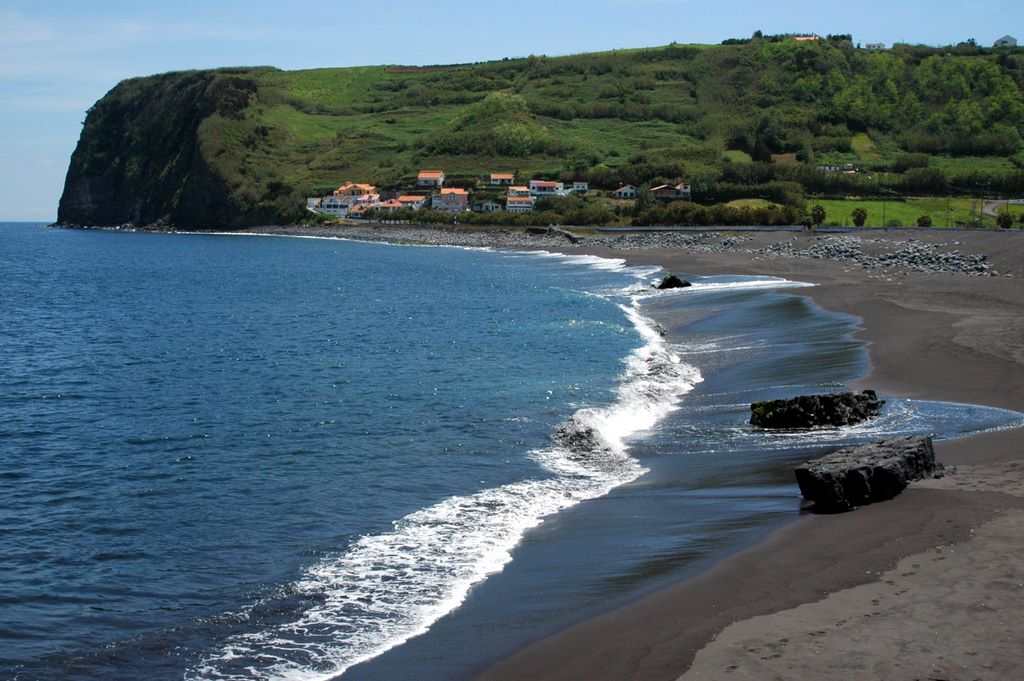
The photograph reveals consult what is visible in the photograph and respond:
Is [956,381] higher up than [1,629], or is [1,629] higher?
[956,381]

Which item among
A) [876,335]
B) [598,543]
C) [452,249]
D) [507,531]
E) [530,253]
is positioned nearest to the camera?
[598,543]

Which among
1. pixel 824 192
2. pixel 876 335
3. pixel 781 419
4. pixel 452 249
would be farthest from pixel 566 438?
pixel 824 192

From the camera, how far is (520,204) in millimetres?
148125

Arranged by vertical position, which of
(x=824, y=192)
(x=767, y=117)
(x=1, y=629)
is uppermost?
(x=767, y=117)

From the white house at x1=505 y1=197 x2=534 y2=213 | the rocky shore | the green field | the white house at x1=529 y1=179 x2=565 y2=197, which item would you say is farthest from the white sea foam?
the white house at x1=529 y1=179 x2=565 y2=197

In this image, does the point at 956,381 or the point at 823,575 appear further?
the point at 956,381

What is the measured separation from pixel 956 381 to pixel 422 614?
635 inches

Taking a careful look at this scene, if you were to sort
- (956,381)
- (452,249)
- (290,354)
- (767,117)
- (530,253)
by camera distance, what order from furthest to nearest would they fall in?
(767,117) → (452,249) → (530,253) → (290,354) → (956,381)

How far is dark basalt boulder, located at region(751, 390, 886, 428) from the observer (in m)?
19.3

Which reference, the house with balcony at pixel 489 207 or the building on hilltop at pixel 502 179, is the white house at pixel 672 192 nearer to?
the house with balcony at pixel 489 207

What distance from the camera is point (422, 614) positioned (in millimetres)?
11328

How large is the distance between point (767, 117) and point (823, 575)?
6443 inches

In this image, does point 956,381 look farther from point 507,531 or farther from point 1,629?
point 1,629

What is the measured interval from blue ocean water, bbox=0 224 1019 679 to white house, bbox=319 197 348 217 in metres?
129
